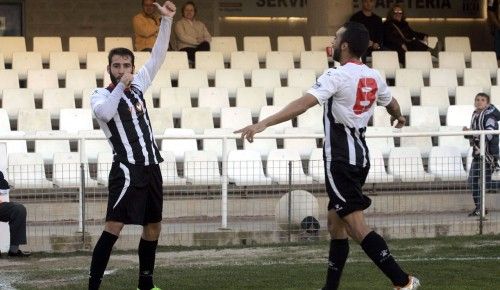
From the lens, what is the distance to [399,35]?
19.5 metres

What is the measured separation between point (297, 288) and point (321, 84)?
1.98m

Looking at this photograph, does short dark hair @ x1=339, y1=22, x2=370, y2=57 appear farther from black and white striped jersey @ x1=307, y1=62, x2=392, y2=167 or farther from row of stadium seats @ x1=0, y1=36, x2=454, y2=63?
row of stadium seats @ x1=0, y1=36, x2=454, y2=63

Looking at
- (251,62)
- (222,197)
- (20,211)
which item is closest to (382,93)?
(20,211)

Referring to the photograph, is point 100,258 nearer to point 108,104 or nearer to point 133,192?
point 133,192

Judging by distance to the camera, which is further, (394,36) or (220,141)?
(394,36)

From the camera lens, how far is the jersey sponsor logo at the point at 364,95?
8.59 meters

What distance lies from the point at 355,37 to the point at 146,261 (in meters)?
2.23

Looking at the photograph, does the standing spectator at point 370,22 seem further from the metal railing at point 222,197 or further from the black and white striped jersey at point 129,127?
the black and white striped jersey at point 129,127

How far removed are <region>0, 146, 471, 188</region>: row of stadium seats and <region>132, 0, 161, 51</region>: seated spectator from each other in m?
4.26

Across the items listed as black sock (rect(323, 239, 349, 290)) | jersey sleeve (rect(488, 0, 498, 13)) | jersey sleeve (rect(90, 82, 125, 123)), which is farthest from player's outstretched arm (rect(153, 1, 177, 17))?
jersey sleeve (rect(488, 0, 498, 13))

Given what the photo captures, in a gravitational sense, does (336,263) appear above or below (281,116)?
below

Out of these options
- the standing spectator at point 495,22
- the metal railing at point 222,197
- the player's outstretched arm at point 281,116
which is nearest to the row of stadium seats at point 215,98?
the metal railing at point 222,197

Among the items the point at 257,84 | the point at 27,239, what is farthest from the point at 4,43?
the point at 27,239

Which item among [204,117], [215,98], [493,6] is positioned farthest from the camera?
[493,6]
